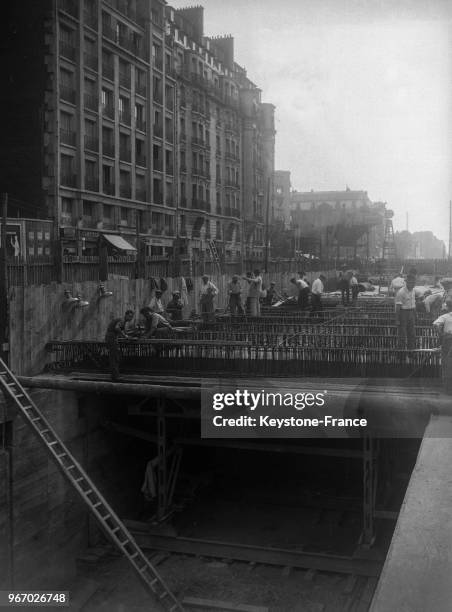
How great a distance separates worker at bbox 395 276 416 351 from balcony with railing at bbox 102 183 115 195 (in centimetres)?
2868

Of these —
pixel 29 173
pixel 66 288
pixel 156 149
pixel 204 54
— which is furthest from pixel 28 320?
pixel 204 54

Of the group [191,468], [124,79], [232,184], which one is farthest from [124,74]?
[191,468]

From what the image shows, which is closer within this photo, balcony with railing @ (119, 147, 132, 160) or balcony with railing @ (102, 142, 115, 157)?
balcony with railing @ (102, 142, 115, 157)

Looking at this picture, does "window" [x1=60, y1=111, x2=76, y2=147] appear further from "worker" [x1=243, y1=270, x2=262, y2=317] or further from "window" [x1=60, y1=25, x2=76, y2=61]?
"worker" [x1=243, y1=270, x2=262, y2=317]

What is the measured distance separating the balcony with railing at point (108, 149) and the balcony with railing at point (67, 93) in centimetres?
402

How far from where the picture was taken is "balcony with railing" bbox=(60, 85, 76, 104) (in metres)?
35.4

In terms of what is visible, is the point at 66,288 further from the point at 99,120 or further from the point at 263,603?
the point at 99,120

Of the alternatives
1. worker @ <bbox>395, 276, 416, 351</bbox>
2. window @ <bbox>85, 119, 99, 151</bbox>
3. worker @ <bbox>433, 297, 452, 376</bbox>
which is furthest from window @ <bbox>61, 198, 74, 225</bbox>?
worker @ <bbox>433, 297, 452, 376</bbox>

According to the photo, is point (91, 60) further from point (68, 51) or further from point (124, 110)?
point (124, 110)

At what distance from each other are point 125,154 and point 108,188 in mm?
2737

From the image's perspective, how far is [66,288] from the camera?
17469mm

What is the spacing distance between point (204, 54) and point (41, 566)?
4372cm

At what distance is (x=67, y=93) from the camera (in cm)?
3594

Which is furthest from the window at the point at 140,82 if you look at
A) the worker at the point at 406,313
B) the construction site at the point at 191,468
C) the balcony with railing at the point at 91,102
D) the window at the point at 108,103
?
the worker at the point at 406,313
